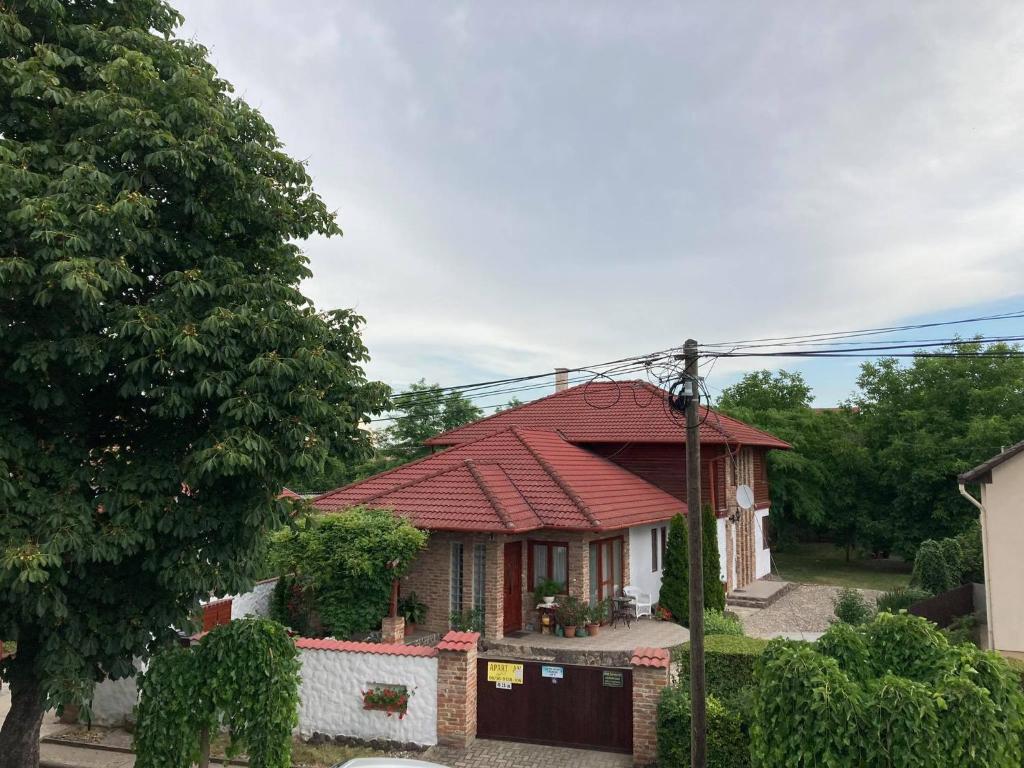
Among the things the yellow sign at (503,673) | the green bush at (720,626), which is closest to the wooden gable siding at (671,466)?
the green bush at (720,626)

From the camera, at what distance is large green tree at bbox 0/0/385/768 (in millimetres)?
6969

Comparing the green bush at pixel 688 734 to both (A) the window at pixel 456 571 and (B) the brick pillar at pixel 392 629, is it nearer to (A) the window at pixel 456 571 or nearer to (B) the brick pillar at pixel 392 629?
(B) the brick pillar at pixel 392 629

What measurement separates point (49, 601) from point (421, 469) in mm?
13358

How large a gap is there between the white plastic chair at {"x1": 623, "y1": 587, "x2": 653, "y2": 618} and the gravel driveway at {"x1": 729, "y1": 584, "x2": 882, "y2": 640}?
8.83 ft

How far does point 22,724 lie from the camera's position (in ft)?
27.9

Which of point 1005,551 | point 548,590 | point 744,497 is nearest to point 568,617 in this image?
point 548,590

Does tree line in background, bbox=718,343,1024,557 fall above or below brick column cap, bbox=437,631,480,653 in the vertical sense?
above

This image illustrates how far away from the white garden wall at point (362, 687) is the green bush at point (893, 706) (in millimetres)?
5409

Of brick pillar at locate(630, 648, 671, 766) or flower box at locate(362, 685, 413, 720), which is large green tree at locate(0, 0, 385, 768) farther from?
brick pillar at locate(630, 648, 671, 766)

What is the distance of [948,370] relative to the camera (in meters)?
31.8

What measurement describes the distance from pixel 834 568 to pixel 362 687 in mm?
27639

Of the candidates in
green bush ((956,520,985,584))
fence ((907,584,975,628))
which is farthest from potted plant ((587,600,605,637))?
green bush ((956,520,985,584))

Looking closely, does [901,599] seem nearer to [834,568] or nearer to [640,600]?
[640,600]

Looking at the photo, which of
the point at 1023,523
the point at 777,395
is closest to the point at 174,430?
the point at 1023,523
